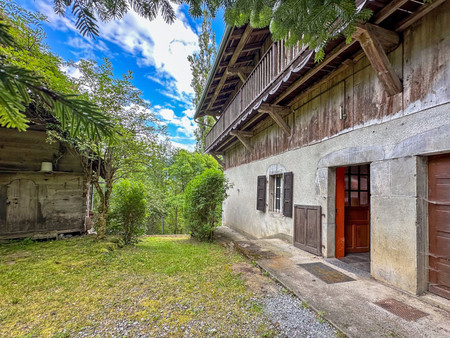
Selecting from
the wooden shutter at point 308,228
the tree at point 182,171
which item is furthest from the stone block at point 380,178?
the tree at point 182,171

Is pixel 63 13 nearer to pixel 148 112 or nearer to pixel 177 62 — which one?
pixel 148 112

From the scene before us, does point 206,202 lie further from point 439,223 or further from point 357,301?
point 439,223

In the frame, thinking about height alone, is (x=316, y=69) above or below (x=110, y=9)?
above

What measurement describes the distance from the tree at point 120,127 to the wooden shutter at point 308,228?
4713 mm

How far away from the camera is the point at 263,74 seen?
229 inches

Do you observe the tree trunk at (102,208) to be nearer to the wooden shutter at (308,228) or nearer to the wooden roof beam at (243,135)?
the wooden roof beam at (243,135)

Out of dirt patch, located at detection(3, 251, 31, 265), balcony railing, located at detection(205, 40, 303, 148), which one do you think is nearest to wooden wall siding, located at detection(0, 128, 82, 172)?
dirt patch, located at detection(3, 251, 31, 265)

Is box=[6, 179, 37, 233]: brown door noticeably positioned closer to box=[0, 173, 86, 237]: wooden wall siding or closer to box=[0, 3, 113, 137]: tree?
box=[0, 173, 86, 237]: wooden wall siding

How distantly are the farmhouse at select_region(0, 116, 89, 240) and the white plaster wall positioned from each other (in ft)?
25.3

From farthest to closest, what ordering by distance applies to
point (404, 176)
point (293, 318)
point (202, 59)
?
point (202, 59), point (404, 176), point (293, 318)

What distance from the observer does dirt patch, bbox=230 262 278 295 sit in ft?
10.8

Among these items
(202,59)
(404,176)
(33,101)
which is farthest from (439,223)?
(202,59)

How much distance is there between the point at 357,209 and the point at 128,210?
20.0 ft

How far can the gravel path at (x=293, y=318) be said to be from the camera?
231cm
